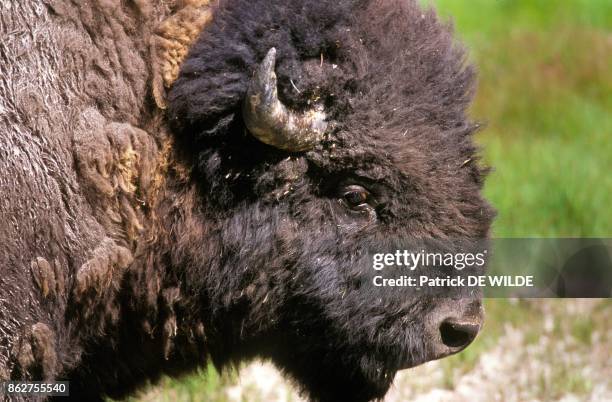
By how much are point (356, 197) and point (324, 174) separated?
0.45 ft

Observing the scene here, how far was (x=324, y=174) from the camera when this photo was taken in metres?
3.34

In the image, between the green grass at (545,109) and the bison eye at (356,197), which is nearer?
the bison eye at (356,197)

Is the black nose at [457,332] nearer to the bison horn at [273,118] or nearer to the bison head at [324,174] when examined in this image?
the bison head at [324,174]

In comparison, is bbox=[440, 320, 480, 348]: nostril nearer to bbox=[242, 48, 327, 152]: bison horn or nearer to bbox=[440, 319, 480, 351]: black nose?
bbox=[440, 319, 480, 351]: black nose

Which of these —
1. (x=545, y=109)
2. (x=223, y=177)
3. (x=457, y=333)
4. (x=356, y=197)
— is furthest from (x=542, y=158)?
(x=223, y=177)

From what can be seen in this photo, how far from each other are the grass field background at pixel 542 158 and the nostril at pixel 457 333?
797 millimetres

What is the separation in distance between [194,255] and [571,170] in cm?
452

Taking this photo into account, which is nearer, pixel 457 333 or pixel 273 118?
pixel 273 118

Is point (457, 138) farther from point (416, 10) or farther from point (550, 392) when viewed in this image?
point (550, 392)

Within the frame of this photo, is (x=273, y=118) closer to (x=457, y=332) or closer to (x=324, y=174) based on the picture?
(x=324, y=174)

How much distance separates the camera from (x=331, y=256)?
132 inches

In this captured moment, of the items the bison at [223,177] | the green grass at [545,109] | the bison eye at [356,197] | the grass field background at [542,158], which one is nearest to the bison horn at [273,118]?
the bison at [223,177]

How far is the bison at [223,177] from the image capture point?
3141 millimetres

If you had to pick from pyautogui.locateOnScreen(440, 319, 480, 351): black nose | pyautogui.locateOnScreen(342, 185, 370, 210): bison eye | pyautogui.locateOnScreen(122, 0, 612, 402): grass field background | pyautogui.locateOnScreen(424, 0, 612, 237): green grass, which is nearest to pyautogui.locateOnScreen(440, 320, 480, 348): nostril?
pyautogui.locateOnScreen(440, 319, 480, 351): black nose
